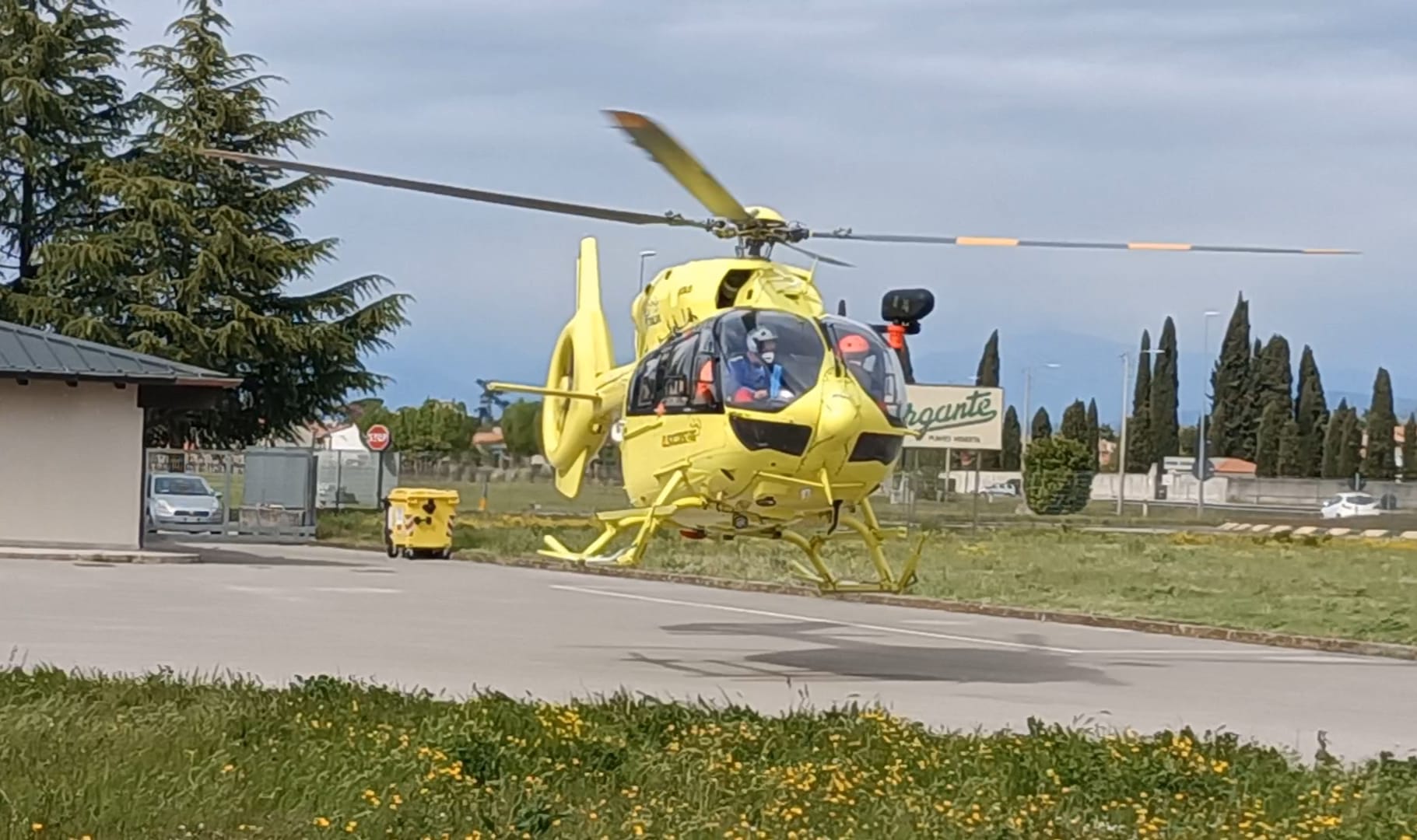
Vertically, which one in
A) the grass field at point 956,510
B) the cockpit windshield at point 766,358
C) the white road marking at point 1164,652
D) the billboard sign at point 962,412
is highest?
the billboard sign at point 962,412

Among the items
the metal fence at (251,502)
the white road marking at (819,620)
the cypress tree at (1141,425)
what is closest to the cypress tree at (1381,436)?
the cypress tree at (1141,425)

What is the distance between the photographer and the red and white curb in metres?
51.7

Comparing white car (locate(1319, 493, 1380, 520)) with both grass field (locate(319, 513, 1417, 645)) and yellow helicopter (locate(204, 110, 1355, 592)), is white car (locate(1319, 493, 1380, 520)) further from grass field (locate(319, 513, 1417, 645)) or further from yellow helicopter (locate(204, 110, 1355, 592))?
yellow helicopter (locate(204, 110, 1355, 592))

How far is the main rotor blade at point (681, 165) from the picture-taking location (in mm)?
13172

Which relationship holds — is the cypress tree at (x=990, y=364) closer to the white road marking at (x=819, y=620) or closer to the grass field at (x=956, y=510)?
the grass field at (x=956, y=510)

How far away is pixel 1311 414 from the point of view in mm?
99188

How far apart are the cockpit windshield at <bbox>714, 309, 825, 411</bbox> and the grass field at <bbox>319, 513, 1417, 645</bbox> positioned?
9.95 metres

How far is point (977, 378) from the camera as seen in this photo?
385 ft

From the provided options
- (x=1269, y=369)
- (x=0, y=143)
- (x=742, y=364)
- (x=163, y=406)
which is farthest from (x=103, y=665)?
(x=1269, y=369)

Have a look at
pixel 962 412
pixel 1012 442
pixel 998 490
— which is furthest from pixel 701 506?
pixel 1012 442

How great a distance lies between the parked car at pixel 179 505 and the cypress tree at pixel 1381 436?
6887 cm

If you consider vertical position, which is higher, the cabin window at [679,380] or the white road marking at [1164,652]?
the cabin window at [679,380]

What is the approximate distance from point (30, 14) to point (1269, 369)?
230ft

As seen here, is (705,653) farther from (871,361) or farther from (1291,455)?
(1291,455)
